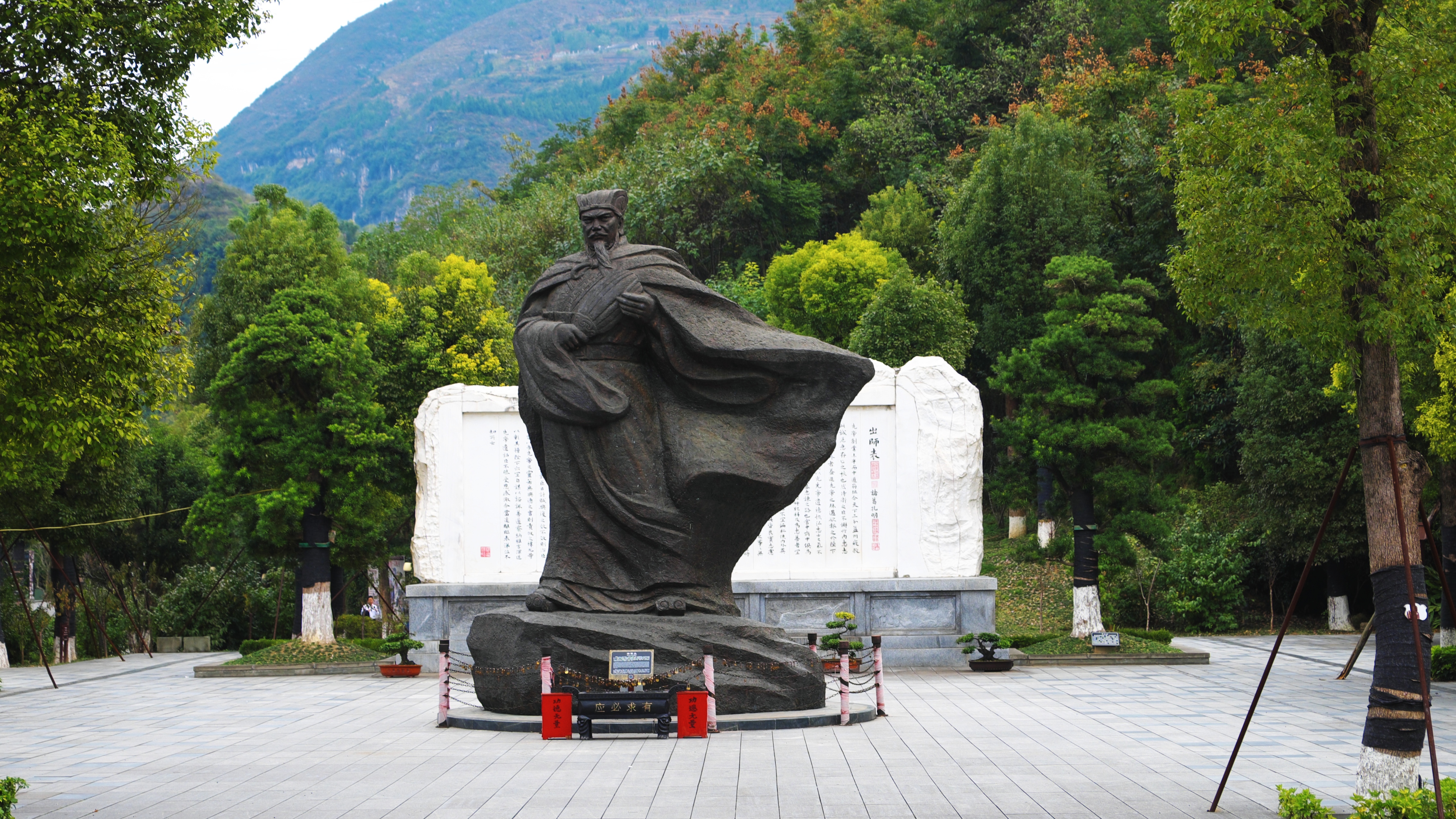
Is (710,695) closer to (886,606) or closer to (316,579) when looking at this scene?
(886,606)

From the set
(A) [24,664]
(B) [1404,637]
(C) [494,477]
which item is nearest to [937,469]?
(C) [494,477]

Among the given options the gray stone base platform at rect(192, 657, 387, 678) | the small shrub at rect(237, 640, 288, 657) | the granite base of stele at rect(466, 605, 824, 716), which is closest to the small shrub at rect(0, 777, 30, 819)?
the granite base of stele at rect(466, 605, 824, 716)

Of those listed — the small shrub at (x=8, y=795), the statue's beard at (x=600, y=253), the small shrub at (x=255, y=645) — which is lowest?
the small shrub at (x=255, y=645)

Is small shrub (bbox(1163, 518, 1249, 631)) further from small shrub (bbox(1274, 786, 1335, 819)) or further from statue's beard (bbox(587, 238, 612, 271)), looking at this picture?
small shrub (bbox(1274, 786, 1335, 819))

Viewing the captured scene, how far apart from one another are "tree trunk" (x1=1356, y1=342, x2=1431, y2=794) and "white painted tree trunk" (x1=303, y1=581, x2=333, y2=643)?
14622 mm

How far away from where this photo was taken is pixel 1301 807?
5.92m

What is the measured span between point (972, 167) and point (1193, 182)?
20692mm

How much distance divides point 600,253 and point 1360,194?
604cm

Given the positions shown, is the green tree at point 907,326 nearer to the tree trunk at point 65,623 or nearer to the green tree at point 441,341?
the green tree at point 441,341

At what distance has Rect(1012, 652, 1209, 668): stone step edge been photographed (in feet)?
51.7

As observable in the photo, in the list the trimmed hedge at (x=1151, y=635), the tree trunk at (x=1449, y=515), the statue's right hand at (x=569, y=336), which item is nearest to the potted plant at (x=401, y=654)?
the statue's right hand at (x=569, y=336)

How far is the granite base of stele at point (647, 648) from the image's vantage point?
972 centimetres

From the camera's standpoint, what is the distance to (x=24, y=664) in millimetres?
20109

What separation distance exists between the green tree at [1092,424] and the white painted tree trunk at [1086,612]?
0.04ft
